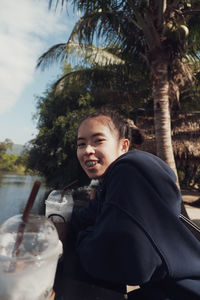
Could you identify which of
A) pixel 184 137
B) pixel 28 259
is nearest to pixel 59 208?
pixel 28 259

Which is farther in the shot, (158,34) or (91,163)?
(158,34)

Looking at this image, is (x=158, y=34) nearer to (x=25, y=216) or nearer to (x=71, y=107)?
(x=25, y=216)

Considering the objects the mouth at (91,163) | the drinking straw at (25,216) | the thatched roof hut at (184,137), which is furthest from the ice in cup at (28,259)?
the thatched roof hut at (184,137)

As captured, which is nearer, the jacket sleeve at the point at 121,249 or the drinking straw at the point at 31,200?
the drinking straw at the point at 31,200

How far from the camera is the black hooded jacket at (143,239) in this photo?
777 millimetres

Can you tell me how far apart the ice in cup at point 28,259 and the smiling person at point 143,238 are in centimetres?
21

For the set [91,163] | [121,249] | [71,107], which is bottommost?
[121,249]

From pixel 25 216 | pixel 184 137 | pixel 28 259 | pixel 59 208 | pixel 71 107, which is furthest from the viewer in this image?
pixel 71 107

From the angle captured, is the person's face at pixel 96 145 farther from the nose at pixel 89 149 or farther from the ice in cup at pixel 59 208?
the ice in cup at pixel 59 208

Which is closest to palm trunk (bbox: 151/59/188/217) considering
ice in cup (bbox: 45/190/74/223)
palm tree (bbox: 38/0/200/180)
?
palm tree (bbox: 38/0/200/180)

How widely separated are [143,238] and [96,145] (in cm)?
60

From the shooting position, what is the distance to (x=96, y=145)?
4.08 feet

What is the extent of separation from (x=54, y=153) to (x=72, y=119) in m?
2.25

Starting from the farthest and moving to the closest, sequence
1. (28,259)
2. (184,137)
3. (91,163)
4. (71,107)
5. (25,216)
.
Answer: (71,107) < (184,137) < (91,163) < (25,216) < (28,259)
